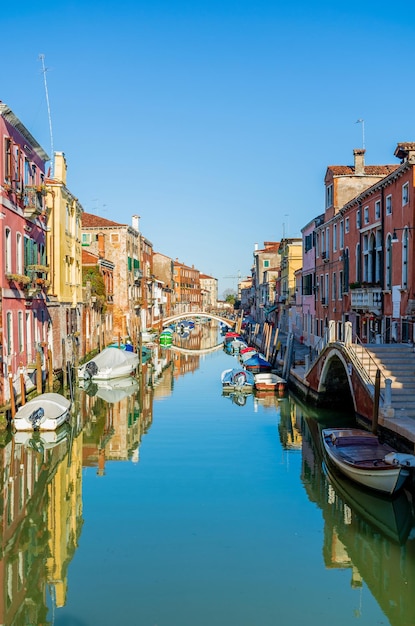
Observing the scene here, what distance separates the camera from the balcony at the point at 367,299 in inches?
803

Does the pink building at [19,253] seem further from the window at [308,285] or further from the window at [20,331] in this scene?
the window at [308,285]

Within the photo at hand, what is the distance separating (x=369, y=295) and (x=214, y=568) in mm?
13741

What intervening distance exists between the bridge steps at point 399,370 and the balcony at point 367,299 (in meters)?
2.83

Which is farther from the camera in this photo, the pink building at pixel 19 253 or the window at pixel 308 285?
the window at pixel 308 285

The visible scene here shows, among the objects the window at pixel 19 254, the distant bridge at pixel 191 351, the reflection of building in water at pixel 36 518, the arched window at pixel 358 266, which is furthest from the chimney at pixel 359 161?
the distant bridge at pixel 191 351

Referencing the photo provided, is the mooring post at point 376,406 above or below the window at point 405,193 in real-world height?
below

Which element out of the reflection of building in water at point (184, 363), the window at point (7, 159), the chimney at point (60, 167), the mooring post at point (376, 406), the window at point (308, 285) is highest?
the chimney at point (60, 167)

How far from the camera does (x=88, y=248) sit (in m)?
43.2

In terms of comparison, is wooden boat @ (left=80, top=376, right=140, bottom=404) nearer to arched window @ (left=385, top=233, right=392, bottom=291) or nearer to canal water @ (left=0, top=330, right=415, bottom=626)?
canal water @ (left=0, top=330, right=415, bottom=626)

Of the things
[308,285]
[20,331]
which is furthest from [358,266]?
[20,331]

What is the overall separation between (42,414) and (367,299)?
1126cm

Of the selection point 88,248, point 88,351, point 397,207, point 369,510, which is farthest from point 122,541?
point 88,248

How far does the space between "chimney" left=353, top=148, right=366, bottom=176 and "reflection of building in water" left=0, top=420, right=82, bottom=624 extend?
53.9ft

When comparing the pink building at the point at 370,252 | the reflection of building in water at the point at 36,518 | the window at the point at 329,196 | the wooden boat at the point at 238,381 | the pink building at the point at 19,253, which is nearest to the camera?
the reflection of building in water at the point at 36,518
